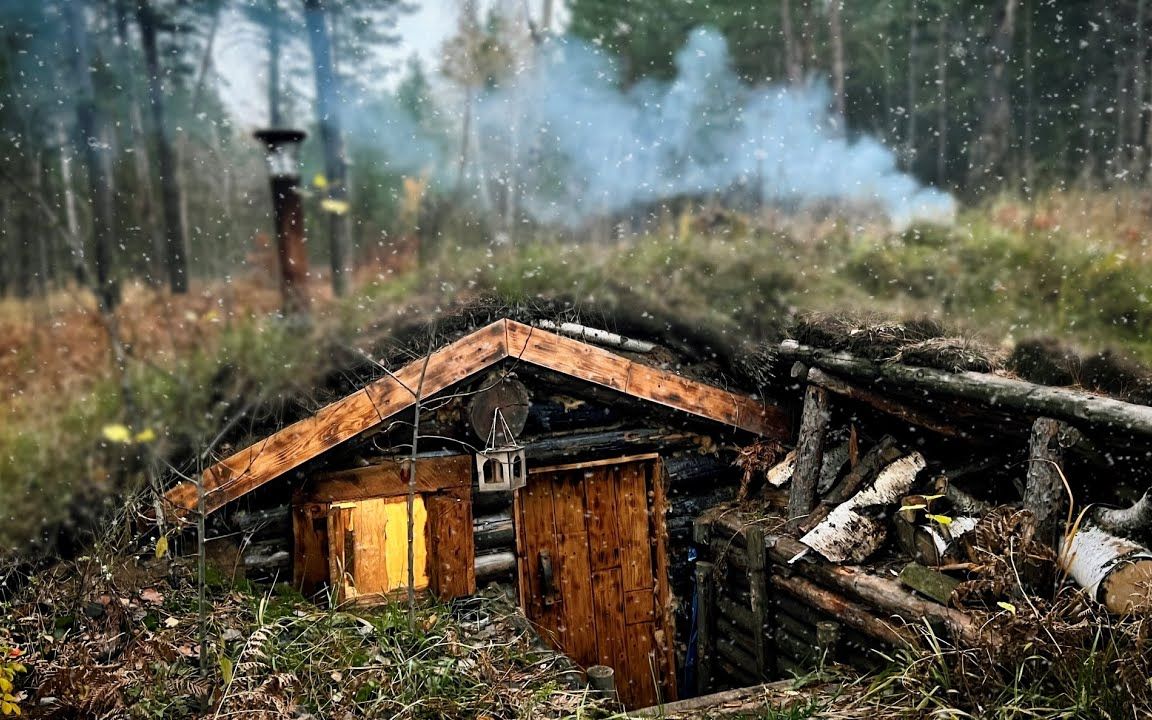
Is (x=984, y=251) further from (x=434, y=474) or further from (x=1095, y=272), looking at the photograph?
(x=434, y=474)

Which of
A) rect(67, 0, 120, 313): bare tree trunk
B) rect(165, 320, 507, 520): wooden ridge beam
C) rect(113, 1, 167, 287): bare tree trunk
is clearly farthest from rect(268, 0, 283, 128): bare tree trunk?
rect(165, 320, 507, 520): wooden ridge beam

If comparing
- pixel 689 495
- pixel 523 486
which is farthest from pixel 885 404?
pixel 523 486

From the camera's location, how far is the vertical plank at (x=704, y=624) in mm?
6797

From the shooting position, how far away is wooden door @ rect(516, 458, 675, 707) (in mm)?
6738

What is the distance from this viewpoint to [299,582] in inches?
227

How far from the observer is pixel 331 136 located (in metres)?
12.8

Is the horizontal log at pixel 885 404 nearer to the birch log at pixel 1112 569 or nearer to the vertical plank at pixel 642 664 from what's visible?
the birch log at pixel 1112 569

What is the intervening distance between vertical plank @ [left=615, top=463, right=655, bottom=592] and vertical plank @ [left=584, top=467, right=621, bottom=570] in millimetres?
46

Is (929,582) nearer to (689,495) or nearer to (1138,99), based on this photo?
(689,495)

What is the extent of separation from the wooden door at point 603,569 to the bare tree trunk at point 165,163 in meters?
7.35

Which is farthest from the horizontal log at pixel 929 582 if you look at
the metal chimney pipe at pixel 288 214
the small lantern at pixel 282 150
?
the small lantern at pixel 282 150

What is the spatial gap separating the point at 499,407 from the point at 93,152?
843cm

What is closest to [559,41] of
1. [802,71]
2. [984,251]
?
[802,71]

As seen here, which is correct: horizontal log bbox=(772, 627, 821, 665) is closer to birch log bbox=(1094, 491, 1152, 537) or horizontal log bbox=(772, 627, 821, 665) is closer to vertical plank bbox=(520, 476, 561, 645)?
vertical plank bbox=(520, 476, 561, 645)
